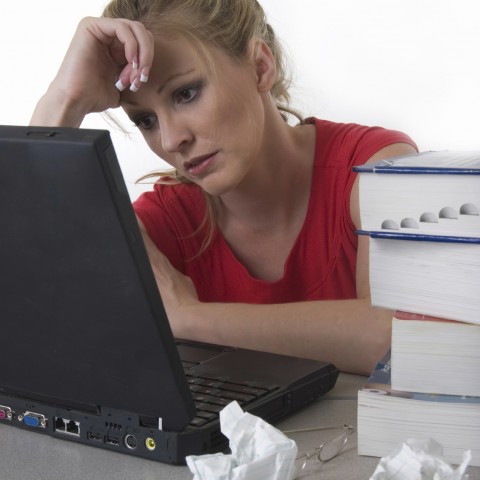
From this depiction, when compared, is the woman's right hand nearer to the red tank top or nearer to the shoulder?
the red tank top

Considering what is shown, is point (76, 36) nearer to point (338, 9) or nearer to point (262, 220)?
point (262, 220)

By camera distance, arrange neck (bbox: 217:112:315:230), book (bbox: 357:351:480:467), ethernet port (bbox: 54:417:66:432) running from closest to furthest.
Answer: book (bbox: 357:351:480:467) → ethernet port (bbox: 54:417:66:432) → neck (bbox: 217:112:315:230)

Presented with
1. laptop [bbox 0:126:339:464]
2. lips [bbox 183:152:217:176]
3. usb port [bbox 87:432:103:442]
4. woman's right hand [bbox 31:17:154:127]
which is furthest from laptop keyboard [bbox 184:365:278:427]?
woman's right hand [bbox 31:17:154:127]

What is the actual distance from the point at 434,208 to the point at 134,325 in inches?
11.4

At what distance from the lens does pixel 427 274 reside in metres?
0.78

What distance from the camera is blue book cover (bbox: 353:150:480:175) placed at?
744 mm

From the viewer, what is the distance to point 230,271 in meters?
1.67

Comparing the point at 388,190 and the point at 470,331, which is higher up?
the point at 388,190

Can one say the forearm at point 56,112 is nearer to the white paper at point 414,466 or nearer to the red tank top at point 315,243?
the red tank top at point 315,243

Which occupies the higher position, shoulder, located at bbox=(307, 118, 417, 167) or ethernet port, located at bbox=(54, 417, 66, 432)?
shoulder, located at bbox=(307, 118, 417, 167)

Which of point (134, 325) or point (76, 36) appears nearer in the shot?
point (134, 325)

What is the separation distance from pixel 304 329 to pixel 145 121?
502 millimetres

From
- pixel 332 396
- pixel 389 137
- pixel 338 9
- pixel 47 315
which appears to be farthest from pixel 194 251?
pixel 338 9

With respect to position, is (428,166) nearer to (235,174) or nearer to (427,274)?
(427,274)
